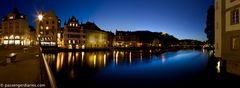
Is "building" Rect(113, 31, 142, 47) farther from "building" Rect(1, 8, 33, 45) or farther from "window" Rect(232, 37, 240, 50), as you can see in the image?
"window" Rect(232, 37, 240, 50)

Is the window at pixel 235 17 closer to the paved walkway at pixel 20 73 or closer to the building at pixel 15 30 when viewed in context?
the paved walkway at pixel 20 73

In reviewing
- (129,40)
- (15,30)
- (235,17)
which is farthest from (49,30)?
(235,17)

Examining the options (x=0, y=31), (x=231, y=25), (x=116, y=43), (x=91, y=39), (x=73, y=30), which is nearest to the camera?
(x=231, y=25)

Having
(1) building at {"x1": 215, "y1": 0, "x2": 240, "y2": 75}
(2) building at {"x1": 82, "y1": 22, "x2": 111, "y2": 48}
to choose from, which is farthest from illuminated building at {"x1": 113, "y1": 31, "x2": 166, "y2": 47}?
(1) building at {"x1": 215, "y1": 0, "x2": 240, "y2": 75}

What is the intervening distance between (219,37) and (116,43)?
395 feet

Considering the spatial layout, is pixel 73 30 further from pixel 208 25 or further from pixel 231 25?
pixel 231 25

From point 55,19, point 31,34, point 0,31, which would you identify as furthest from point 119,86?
point 0,31

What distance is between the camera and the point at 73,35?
309 feet

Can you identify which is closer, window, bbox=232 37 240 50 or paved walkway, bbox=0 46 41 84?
paved walkway, bbox=0 46 41 84

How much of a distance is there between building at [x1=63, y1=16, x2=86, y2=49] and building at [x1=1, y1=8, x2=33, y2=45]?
23867 millimetres

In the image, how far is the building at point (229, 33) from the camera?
1764 cm

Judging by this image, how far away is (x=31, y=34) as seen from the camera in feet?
362

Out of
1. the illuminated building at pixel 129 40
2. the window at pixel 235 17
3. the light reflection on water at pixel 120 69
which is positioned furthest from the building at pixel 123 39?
the window at pixel 235 17

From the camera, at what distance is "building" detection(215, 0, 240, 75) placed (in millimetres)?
17641
